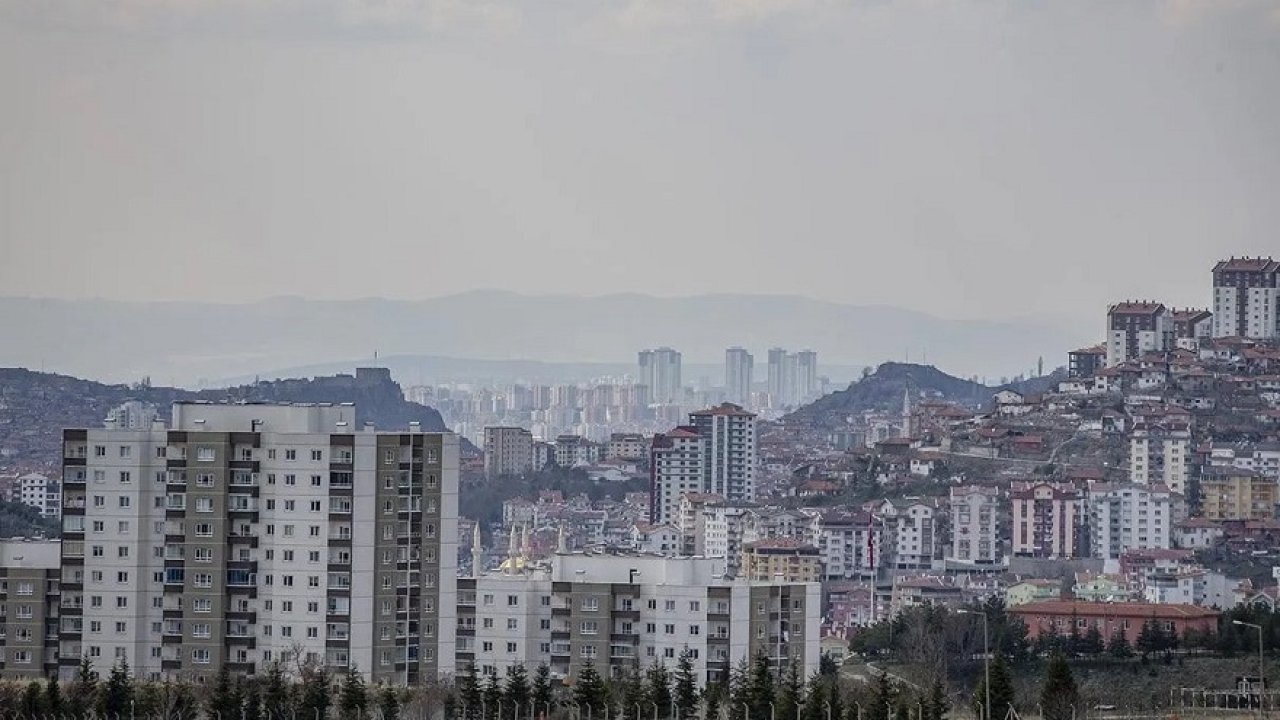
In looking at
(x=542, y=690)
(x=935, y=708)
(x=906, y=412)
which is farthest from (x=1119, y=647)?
(x=906, y=412)

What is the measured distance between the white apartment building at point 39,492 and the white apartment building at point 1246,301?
1419 inches

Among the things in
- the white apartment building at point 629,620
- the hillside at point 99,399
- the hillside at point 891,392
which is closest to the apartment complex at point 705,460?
the hillside at point 99,399

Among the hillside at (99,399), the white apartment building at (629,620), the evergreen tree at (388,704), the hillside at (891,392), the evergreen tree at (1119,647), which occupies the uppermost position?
the hillside at (891,392)

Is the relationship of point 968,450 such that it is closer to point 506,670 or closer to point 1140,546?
point 1140,546

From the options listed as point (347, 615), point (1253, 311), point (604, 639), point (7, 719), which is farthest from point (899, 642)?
point (1253, 311)

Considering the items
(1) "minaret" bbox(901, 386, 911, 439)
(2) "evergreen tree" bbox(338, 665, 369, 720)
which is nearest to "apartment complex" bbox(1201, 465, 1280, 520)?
(1) "minaret" bbox(901, 386, 911, 439)

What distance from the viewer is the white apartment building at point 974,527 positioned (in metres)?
68.4

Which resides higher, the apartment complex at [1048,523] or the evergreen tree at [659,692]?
the apartment complex at [1048,523]

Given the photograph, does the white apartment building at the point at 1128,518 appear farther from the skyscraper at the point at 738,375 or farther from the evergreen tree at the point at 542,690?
the skyscraper at the point at 738,375

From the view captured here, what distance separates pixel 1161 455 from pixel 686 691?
164ft

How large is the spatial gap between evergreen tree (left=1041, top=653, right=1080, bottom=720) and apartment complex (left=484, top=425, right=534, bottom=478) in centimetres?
6358

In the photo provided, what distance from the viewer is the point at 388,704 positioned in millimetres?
24469

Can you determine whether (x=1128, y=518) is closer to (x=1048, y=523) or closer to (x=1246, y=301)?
(x=1048, y=523)

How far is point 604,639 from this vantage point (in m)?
28.9
